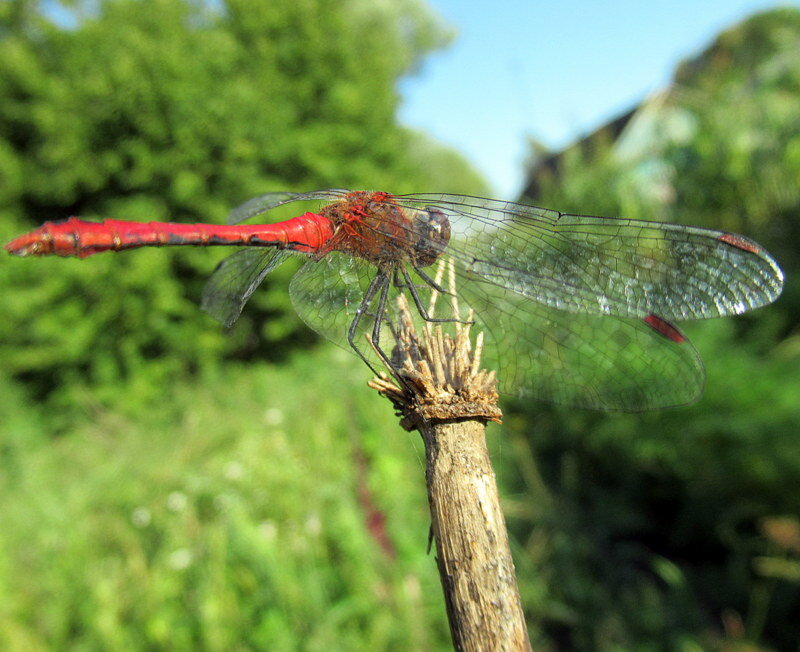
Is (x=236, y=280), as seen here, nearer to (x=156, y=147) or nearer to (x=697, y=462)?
(x=697, y=462)

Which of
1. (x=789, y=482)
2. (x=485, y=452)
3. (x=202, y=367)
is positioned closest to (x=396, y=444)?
(x=789, y=482)

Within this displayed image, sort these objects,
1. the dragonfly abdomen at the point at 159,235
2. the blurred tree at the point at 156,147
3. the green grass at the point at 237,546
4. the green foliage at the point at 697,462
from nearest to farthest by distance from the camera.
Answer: the dragonfly abdomen at the point at 159,235, the green grass at the point at 237,546, the green foliage at the point at 697,462, the blurred tree at the point at 156,147

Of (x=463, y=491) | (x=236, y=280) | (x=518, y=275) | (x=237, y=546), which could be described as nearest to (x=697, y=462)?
(x=237, y=546)

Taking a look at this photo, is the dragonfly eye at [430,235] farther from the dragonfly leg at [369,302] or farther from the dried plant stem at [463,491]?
the dried plant stem at [463,491]

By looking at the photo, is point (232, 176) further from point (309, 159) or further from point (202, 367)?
point (202, 367)

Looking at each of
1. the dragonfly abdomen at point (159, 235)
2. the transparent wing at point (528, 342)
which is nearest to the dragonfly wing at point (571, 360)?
the transparent wing at point (528, 342)

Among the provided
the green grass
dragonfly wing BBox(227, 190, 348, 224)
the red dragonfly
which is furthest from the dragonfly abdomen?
the green grass
